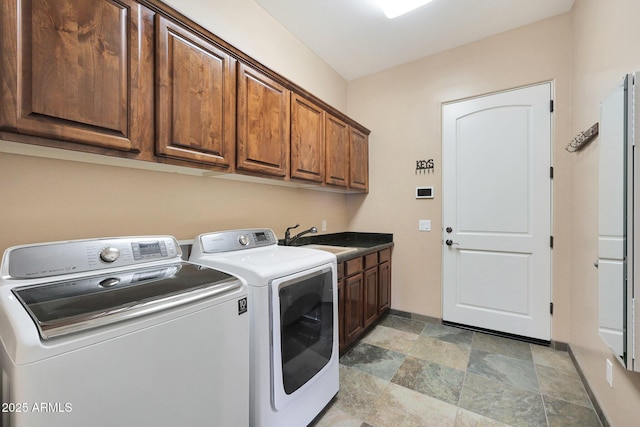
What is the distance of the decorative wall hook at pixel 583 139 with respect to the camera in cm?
173

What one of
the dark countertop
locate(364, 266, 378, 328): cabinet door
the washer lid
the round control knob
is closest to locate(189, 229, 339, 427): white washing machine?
the washer lid

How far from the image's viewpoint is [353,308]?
2.41 meters

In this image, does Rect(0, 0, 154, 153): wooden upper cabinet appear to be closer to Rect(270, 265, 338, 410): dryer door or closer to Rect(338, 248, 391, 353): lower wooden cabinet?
Rect(270, 265, 338, 410): dryer door

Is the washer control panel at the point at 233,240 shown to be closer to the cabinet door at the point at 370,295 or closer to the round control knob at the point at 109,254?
the round control knob at the point at 109,254

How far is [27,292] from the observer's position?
0.90 meters

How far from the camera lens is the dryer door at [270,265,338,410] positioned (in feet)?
4.35

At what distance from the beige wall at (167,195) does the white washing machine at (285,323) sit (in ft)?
1.07

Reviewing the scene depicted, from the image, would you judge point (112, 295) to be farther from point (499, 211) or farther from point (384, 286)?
point (499, 211)

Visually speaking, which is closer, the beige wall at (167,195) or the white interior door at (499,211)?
the beige wall at (167,195)

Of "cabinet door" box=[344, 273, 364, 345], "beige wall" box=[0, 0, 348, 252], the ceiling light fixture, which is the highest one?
the ceiling light fixture

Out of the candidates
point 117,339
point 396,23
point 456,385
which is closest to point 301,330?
point 117,339

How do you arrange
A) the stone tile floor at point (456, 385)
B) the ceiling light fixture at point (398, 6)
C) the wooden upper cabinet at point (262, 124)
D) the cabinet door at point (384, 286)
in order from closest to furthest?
the stone tile floor at point (456, 385), the wooden upper cabinet at point (262, 124), the ceiling light fixture at point (398, 6), the cabinet door at point (384, 286)

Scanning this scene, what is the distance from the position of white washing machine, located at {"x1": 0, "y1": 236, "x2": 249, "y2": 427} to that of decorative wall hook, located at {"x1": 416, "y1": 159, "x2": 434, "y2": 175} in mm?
2546

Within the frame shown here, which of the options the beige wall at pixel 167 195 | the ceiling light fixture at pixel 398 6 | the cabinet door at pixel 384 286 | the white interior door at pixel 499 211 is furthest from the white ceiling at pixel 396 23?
the cabinet door at pixel 384 286
